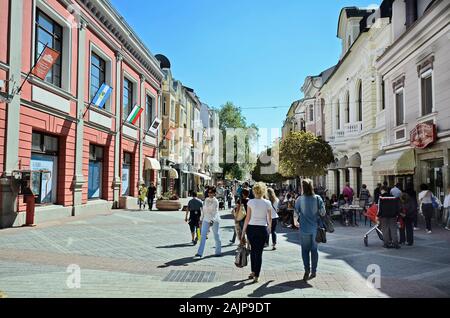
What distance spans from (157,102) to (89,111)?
13289 mm

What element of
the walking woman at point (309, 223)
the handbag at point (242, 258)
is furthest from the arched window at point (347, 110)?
the handbag at point (242, 258)

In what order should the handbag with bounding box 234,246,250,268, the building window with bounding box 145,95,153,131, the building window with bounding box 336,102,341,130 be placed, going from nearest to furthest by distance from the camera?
1. the handbag with bounding box 234,246,250,268
2. the building window with bounding box 336,102,341,130
3. the building window with bounding box 145,95,153,131

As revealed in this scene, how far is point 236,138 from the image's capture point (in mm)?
58156

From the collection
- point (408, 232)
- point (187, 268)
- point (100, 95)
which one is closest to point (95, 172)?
point (100, 95)

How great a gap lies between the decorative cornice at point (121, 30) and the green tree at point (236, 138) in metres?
28.5

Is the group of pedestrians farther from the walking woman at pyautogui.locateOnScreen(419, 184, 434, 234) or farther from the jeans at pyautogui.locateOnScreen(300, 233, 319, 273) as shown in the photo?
the walking woman at pyautogui.locateOnScreen(419, 184, 434, 234)

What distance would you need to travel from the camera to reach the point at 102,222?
1572 cm

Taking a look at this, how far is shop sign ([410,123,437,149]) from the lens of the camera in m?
14.8

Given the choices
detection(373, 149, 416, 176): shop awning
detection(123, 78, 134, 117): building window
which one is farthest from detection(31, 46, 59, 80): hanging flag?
detection(373, 149, 416, 176): shop awning

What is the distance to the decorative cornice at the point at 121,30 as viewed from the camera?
63.7 ft

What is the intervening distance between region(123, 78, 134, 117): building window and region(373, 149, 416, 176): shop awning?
1591 cm

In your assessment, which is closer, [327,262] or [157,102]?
[327,262]
